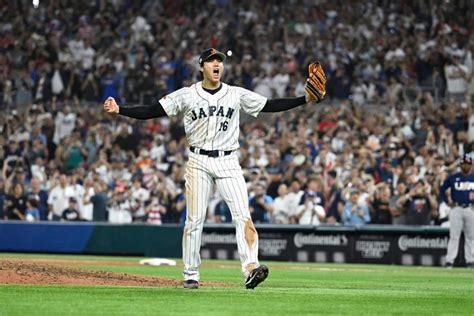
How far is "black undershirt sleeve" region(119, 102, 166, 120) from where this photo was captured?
1098 centimetres

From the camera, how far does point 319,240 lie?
22.1m

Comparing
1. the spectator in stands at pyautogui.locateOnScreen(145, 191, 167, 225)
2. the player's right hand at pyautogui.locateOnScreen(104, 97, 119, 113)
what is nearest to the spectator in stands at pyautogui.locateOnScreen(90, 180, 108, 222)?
the spectator in stands at pyautogui.locateOnScreen(145, 191, 167, 225)

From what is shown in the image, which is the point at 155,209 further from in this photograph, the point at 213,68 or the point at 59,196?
the point at 213,68

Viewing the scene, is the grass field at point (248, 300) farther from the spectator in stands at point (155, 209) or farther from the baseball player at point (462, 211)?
the spectator in stands at point (155, 209)

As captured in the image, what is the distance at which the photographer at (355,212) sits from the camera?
21750 millimetres

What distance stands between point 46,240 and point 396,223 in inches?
299

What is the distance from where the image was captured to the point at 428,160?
72.7ft

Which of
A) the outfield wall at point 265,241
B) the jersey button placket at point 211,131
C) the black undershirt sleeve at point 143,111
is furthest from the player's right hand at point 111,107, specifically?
the outfield wall at point 265,241

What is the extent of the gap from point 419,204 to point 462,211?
2399 mm

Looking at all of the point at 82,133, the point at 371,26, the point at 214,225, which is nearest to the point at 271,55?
the point at 371,26

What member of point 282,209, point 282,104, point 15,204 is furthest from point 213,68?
point 15,204

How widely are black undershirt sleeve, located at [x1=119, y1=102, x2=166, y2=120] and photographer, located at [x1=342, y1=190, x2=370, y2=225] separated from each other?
11.0m

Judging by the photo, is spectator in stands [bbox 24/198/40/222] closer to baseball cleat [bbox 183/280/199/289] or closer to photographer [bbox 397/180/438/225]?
photographer [bbox 397/180/438/225]

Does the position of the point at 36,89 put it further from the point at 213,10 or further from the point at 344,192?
the point at 344,192
